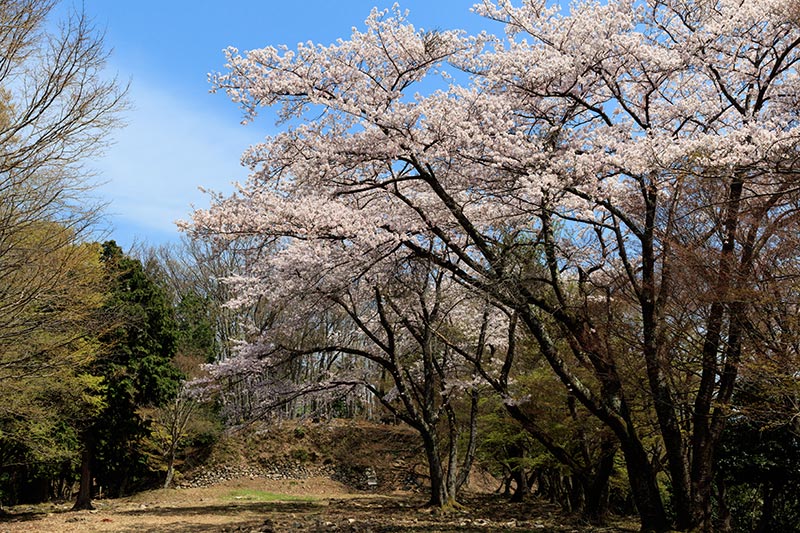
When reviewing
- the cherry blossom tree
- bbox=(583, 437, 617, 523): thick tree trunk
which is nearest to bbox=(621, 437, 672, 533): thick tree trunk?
the cherry blossom tree

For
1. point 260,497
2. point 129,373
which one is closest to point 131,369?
point 129,373

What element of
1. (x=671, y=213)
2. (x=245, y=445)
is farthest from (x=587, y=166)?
(x=245, y=445)

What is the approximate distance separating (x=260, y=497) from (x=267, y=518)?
917 cm

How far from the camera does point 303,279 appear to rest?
10797 mm

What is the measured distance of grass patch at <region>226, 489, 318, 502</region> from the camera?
67.5 feet

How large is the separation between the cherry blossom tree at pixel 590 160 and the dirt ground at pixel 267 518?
293 centimetres

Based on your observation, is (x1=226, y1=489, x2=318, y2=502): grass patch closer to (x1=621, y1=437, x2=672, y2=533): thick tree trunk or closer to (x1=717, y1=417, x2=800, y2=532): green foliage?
(x1=717, y1=417, x2=800, y2=532): green foliage

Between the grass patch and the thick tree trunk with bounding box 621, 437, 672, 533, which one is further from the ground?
the thick tree trunk with bounding box 621, 437, 672, 533

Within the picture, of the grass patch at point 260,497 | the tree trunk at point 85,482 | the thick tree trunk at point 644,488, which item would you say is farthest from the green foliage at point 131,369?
the thick tree trunk at point 644,488

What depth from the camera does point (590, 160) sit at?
785cm

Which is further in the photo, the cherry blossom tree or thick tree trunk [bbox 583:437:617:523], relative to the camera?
thick tree trunk [bbox 583:437:617:523]

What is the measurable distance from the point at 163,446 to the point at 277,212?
19.3 metres

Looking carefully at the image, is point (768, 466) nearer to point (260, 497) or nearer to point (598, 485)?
point (598, 485)

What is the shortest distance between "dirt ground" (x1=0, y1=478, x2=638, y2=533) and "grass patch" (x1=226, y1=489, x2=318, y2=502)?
7cm
